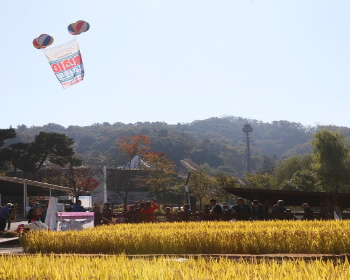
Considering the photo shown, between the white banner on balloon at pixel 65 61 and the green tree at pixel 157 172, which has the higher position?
the white banner on balloon at pixel 65 61

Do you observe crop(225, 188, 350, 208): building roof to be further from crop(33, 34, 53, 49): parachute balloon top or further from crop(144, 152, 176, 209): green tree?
crop(144, 152, 176, 209): green tree

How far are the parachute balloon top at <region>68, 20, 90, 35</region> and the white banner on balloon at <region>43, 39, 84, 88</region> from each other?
1.09 m

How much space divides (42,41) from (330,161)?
36.0m

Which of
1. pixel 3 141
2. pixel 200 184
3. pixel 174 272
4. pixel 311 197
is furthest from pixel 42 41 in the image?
pixel 3 141

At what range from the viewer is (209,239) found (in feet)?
39.1

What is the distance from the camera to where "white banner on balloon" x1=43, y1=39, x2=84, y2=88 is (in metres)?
25.4

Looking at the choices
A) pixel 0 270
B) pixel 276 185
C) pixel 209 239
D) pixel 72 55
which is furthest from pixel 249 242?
pixel 276 185

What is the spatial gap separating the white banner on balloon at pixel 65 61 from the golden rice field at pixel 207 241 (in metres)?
12.7

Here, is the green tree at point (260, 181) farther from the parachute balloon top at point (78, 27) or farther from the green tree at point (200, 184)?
the parachute balloon top at point (78, 27)

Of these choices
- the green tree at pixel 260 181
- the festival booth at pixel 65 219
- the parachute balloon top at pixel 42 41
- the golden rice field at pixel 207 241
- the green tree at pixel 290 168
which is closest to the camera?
the golden rice field at pixel 207 241

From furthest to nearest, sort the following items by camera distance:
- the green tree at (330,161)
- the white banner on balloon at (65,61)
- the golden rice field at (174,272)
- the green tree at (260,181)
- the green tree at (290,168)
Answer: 1. the green tree at (290,168)
2. the green tree at (260,181)
3. the green tree at (330,161)
4. the white banner on balloon at (65,61)
5. the golden rice field at (174,272)

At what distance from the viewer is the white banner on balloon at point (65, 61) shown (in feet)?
83.5

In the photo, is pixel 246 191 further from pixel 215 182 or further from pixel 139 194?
pixel 139 194

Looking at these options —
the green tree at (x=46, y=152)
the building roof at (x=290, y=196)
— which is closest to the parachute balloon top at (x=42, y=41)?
the building roof at (x=290, y=196)
